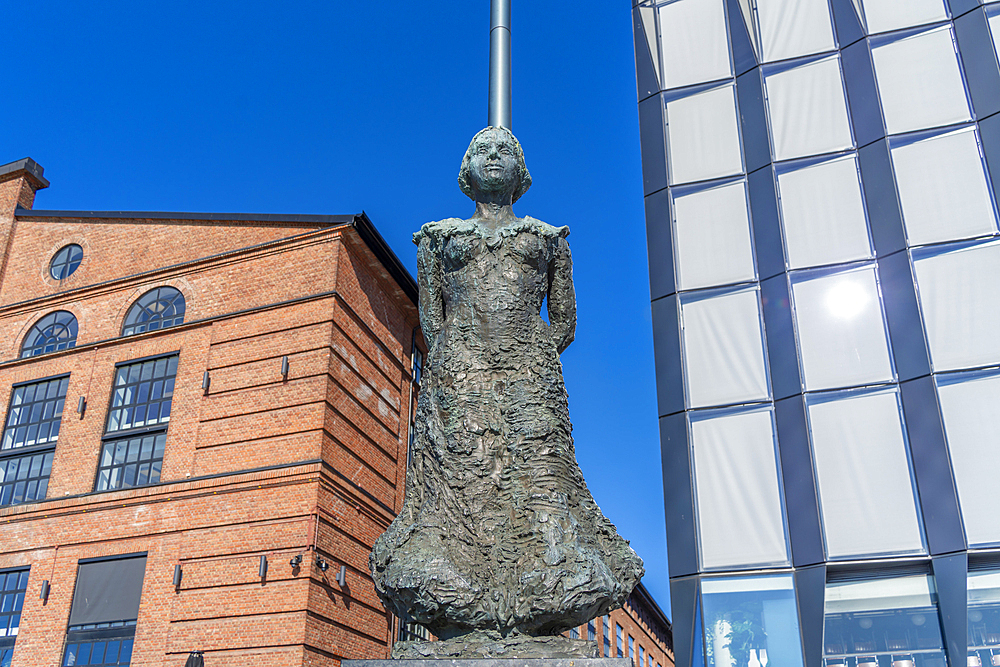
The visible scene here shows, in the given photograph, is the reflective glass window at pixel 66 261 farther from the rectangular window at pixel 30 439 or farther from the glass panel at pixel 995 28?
the glass panel at pixel 995 28

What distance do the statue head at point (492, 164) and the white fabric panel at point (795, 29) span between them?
49.8 feet

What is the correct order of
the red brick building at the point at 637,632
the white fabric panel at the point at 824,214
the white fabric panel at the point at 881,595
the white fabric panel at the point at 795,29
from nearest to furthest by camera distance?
the white fabric panel at the point at 881,595 → the white fabric panel at the point at 824,214 → the white fabric panel at the point at 795,29 → the red brick building at the point at 637,632

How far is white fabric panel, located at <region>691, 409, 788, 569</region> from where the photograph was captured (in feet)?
47.6

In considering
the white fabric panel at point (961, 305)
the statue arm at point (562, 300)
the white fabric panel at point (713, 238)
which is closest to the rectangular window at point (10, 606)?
the white fabric panel at point (713, 238)

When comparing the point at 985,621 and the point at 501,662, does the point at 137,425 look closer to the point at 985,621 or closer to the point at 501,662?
the point at 985,621

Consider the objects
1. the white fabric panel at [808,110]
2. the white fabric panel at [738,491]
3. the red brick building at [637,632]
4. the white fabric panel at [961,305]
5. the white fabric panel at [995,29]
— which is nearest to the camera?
the white fabric panel at [961,305]

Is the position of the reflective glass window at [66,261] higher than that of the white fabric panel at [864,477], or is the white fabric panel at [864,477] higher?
the reflective glass window at [66,261]

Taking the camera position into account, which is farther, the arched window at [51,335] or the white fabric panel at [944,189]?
the arched window at [51,335]

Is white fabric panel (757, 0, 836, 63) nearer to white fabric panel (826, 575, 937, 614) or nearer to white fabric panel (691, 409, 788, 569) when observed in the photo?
white fabric panel (691, 409, 788, 569)

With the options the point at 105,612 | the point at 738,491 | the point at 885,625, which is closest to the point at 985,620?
the point at 885,625

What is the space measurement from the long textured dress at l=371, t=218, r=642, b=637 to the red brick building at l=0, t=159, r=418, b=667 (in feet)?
44.9

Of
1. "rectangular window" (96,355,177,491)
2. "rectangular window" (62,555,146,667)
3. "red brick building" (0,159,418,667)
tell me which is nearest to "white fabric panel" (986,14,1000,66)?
"red brick building" (0,159,418,667)

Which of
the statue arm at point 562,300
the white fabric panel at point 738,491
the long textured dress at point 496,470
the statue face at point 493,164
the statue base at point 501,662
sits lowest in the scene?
the statue base at point 501,662

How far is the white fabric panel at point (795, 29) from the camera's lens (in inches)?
698
